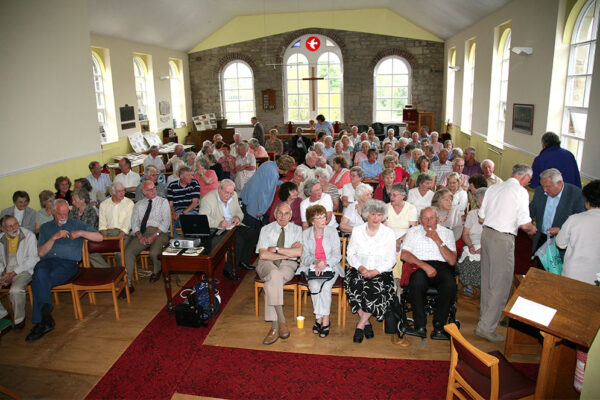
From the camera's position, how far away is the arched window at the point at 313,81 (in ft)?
52.0

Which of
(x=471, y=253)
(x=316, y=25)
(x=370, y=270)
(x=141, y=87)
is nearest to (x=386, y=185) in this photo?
(x=471, y=253)

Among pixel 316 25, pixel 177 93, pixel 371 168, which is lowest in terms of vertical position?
pixel 371 168

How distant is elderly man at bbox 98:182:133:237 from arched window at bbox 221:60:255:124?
11602mm

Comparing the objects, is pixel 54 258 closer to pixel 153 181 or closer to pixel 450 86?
pixel 153 181

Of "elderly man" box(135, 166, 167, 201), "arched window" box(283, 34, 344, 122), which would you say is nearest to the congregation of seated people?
"elderly man" box(135, 166, 167, 201)

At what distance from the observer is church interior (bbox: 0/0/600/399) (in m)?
4.29

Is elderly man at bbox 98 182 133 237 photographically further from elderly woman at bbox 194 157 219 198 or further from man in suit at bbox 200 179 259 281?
elderly woman at bbox 194 157 219 198

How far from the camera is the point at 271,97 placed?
16.1 meters

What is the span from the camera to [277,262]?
4625 millimetres

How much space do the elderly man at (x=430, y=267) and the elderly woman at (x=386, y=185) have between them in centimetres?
148

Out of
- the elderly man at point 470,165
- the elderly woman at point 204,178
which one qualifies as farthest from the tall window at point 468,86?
the elderly woman at point 204,178

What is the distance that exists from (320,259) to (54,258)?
308 centimetres

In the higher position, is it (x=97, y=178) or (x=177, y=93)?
(x=177, y=93)

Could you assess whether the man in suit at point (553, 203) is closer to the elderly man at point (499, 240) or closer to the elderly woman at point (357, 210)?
the elderly man at point (499, 240)
